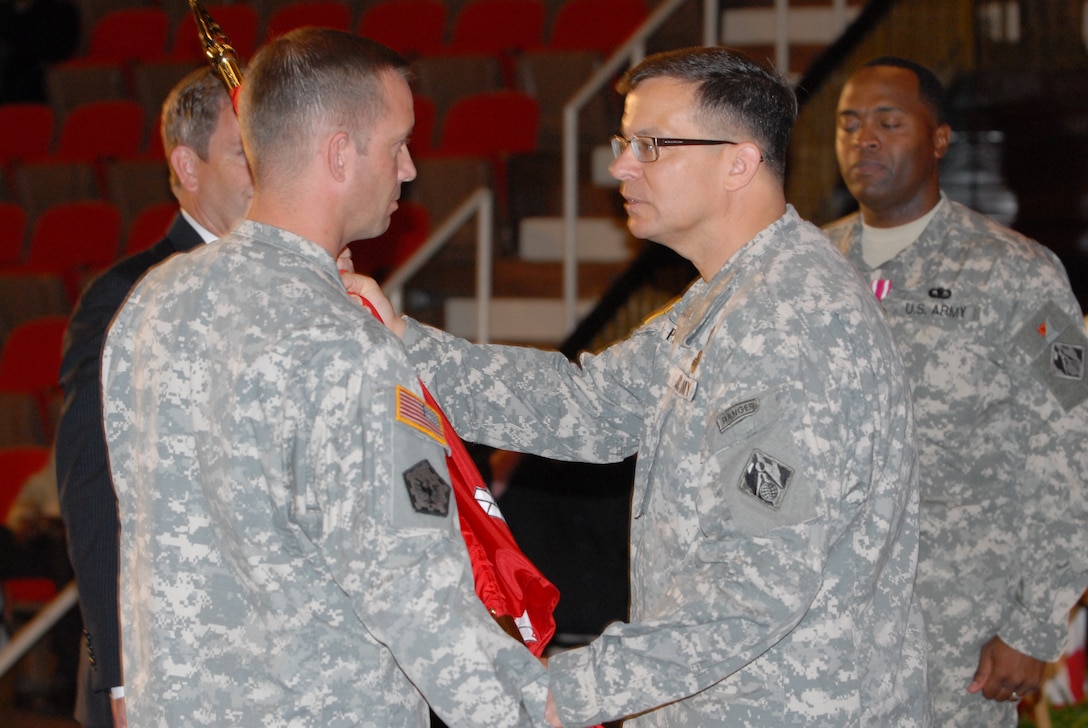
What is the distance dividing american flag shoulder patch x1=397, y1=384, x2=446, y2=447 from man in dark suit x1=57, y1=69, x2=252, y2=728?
2.91 ft

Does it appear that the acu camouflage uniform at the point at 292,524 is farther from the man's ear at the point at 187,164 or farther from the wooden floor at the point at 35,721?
the wooden floor at the point at 35,721

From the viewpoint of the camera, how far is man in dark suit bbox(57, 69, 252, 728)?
7.07ft

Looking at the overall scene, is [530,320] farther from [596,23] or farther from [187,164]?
[187,164]

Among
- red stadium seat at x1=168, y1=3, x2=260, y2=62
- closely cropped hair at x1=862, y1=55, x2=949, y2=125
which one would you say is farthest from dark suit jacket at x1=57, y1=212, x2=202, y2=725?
red stadium seat at x1=168, y1=3, x2=260, y2=62

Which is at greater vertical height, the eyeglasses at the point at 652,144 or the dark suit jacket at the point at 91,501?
the eyeglasses at the point at 652,144

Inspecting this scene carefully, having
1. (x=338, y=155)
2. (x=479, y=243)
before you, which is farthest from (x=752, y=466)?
(x=479, y=243)

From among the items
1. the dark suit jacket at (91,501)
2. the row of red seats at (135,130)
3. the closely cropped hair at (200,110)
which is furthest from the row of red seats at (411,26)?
the dark suit jacket at (91,501)

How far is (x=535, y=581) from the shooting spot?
6.41 ft

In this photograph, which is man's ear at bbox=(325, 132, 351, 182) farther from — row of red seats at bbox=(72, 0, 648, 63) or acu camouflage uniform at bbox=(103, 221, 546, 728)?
row of red seats at bbox=(72, 0, 648, 63)

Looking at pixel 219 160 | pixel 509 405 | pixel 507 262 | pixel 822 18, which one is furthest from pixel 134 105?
pixel 509 405

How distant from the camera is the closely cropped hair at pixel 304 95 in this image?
1.62m

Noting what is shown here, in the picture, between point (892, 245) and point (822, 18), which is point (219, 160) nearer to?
point (892, 245)

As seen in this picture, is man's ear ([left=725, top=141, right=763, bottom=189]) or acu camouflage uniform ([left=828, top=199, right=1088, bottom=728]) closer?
man's ear ([left=725, top=141, right=763, bottom=189])

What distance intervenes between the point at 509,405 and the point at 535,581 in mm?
370
